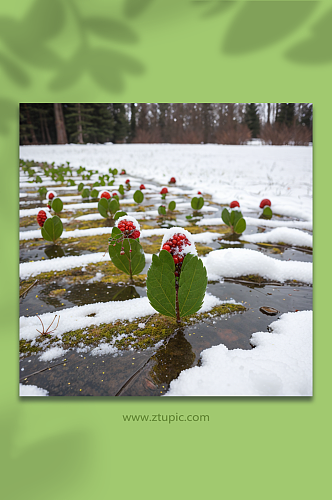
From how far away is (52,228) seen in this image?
2.33 m

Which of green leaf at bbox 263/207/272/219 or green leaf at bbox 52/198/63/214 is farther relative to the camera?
green leaf at bbox 263/207/272/219

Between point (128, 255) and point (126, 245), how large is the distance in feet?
0.23

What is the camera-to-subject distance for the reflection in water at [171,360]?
102 centimetres

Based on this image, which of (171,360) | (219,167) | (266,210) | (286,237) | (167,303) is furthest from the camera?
(219,167)

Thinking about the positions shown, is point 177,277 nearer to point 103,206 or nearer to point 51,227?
point 51,227

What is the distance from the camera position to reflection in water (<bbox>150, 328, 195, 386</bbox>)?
1.02 metres

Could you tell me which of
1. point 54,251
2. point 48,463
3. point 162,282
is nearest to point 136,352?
point 162,282

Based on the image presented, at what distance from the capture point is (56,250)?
2359mm

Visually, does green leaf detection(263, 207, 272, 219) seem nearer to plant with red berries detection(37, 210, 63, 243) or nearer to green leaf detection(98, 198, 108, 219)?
green leaf detection(98, 198, 108, 219)

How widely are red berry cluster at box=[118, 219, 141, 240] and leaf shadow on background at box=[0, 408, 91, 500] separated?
3.04 feet
